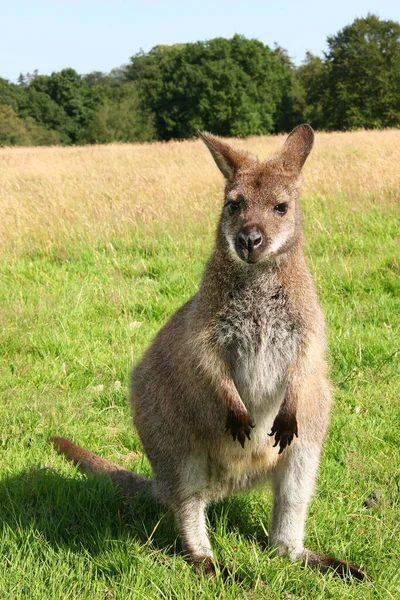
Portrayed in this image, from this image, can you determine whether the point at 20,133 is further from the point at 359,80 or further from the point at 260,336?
the point at 260,336

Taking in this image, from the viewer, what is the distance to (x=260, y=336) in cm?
245

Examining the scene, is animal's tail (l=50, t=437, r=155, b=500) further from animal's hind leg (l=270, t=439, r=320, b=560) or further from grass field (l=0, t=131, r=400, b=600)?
animal's hind leg (l=270, t=439, r=320, b=560)

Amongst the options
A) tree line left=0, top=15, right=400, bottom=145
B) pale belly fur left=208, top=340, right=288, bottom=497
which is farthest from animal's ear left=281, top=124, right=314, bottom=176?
tree line left=0, top=15, right=400, bottom=145

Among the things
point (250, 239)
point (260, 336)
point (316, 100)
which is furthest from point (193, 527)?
point (316, 100)

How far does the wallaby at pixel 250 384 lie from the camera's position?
245cm

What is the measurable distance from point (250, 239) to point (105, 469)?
123 centimetres

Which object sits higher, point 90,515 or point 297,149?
point 297,149

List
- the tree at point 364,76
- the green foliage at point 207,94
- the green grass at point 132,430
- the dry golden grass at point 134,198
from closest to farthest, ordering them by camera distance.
→ the green grass at point 132,430 → the dry golden grass at point 134,198 → the tree at point 364,76 → the green foliage at point 207,94

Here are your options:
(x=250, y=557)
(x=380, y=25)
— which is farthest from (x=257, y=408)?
(x=380, y=25)

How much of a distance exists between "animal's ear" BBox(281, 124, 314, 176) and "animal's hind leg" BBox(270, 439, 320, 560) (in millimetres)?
1063

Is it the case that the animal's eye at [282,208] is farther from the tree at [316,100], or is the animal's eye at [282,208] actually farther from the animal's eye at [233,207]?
the tree at [316,100]

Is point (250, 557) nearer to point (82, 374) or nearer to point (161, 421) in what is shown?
point (161, 421)

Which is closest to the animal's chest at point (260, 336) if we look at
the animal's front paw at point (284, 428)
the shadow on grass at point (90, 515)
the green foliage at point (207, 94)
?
the animal's front paw at point (284, 428)

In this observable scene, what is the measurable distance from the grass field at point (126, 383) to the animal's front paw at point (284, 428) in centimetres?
44
